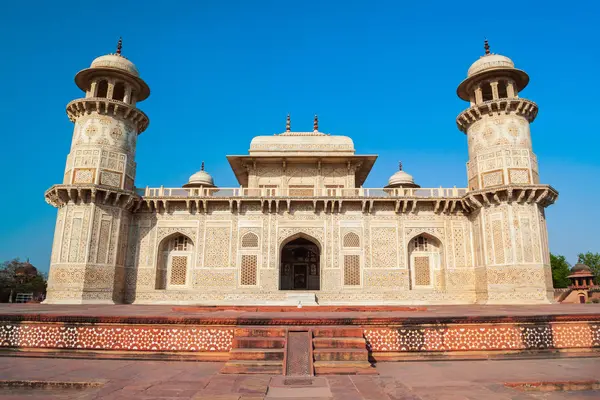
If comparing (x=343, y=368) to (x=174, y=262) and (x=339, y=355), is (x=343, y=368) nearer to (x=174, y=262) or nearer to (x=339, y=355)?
(x=339, y=355)

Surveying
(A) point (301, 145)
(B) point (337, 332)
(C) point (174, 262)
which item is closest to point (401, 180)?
(A) point (301, 145)

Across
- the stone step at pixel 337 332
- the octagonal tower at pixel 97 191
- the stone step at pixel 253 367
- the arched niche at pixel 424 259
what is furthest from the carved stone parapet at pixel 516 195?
the octagonal tower at pixel 97 191

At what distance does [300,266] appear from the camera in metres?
22.3

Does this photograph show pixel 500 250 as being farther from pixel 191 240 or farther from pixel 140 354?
pixel 140 354

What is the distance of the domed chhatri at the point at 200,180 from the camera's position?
28.1m

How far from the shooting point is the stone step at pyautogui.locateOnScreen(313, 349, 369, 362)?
517cm

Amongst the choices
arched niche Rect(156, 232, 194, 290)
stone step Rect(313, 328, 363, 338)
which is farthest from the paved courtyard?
arched niche Rect(156, 232, 194, 290)

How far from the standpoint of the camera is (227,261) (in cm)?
1817

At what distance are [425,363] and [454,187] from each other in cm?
1434

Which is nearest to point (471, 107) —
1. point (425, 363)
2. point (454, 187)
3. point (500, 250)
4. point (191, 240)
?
point (454, 187)

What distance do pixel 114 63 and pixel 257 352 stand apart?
675 inches

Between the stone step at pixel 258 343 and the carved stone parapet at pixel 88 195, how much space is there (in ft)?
44.6

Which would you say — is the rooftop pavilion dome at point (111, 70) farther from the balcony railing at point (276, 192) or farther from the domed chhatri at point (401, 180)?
the domed chhatri at point (401, 180)

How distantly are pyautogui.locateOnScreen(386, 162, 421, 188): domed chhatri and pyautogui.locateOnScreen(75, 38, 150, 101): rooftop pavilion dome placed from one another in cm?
1681
